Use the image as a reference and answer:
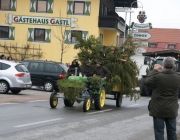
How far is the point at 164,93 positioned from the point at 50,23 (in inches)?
1608

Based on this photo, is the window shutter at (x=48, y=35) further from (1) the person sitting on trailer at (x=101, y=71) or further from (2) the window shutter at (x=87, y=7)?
(1) the person sitting on trailer at (x=101, y=71)

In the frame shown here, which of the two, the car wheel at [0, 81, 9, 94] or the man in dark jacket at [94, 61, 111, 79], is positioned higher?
the man in dark jacket at [94, 61, 111, 79]

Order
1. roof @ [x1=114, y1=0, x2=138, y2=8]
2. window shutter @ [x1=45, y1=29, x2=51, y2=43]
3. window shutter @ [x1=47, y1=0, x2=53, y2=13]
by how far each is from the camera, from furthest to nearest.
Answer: roof @ [x1=114, y1=0, x2=138, y2=8]
window shutter @ [x1=45, y1=29, x2=51, y2=43]
window shutter @ [x1=47, y1=0, x2=53, y2=13]

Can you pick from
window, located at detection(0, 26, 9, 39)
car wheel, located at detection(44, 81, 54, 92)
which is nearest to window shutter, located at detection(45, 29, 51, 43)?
window, located at detection(0, 26, 9, 39)

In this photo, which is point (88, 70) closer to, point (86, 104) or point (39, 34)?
point (86, 104)

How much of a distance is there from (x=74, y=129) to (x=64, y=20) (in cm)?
3632

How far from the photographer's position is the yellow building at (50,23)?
48.0m

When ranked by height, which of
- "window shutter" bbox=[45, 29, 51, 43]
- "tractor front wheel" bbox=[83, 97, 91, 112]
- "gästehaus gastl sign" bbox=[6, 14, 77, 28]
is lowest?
"tractor front wheel" bbox=[83, 97, 91, 112]

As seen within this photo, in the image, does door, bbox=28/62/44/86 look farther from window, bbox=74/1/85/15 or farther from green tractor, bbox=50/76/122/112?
window, bbox=74/1/85/15

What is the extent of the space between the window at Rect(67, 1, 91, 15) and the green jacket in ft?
130

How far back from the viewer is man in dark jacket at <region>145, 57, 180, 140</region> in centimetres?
845

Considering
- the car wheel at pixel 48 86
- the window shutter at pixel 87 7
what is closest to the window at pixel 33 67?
the car wheel at pixel 48 86

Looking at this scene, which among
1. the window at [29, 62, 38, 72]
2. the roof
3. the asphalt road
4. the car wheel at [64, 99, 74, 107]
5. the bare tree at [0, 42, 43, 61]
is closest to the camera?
the asphalt road

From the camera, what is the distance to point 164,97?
27.9 ft
